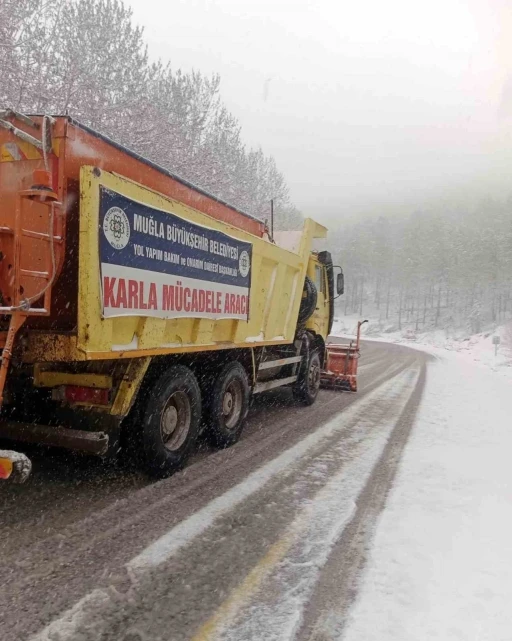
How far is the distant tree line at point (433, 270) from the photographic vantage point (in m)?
71.7

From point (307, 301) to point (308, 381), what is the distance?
4.75ft

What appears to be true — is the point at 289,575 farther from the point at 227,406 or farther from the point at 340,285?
the point at 340,285

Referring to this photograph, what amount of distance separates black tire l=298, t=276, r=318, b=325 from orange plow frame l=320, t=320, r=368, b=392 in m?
2.57

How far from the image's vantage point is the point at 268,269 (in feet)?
21.5

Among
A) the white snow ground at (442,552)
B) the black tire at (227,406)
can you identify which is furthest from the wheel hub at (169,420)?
the white snow ground at (442,552)

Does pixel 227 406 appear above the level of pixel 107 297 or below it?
below

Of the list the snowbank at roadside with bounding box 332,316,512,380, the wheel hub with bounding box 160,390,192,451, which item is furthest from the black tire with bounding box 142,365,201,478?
the snowbank at roadside with bounding box 332,316,512,380

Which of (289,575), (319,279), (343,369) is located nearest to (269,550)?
(289,575)

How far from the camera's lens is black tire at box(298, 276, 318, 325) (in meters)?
8.41

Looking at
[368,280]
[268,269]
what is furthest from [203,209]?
[368,280]

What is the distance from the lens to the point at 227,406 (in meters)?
5.93

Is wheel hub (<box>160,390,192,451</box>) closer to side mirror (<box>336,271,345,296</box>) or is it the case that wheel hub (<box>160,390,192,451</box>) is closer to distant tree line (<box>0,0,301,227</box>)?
side mirror (<box>336,271,345,296</box>)

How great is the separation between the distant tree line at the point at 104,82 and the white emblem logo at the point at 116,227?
9.71 m

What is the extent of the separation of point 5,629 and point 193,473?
254 centimetres
